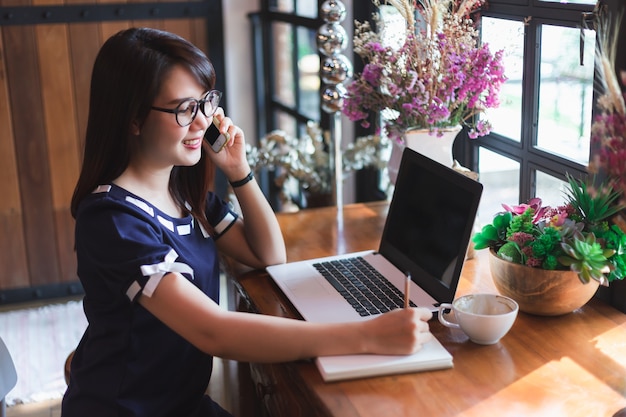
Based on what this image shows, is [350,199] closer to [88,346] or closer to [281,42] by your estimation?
[281,42]

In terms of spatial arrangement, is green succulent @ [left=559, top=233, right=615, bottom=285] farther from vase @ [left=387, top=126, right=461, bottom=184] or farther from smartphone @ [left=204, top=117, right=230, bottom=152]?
smartphone @ [left=204, top=117, right=230, bottom=152]

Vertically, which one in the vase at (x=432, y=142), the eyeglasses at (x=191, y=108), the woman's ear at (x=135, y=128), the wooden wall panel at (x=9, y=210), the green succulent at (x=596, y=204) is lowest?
the wooden wall panel at (x=9, y=210)

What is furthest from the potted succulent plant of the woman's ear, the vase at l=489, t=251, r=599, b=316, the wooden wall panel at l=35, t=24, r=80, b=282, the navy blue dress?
the wooden wall panel at l=35, t=24, r=80, b=282

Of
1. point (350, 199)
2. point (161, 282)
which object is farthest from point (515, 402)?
point (350, 199)

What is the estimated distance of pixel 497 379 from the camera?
1277 mm

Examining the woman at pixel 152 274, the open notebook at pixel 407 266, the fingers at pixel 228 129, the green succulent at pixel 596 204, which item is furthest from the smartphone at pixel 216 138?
the green succulent at pixel 596 204

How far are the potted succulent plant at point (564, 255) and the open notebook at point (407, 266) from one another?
112 mm

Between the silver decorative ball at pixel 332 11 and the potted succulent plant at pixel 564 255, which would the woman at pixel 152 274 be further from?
the silver decorative ball at pixel 332 11

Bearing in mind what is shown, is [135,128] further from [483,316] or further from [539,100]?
[539,100]

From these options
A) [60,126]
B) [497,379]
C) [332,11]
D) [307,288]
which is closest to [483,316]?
[497,379]

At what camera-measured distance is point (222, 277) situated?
148 inches

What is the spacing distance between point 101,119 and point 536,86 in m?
1.04

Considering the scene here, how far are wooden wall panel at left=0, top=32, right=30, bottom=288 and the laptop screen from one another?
218 centimetres

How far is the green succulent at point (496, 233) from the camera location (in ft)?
5.26
